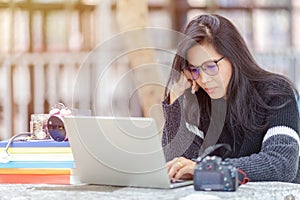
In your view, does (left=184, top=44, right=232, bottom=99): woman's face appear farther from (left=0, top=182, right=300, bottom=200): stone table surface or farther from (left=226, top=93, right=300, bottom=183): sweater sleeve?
(left=0, top=182, right=300, bottom=200): stone table surface

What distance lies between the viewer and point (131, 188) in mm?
1739

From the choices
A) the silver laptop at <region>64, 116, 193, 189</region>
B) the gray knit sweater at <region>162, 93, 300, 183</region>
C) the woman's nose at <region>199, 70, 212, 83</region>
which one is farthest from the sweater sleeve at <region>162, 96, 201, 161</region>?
the silver laptop at <region>64, 116, 193, 189</region>

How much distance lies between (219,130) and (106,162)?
0.61 metres

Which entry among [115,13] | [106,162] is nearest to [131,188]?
[106,162]

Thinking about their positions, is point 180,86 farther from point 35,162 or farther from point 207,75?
point 35,162

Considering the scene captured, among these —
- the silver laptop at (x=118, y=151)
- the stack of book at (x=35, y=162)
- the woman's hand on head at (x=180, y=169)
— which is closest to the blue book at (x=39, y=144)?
the stack of book at (x=35, y=162)

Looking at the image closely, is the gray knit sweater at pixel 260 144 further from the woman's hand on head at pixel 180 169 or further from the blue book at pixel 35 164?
the blue book at pixel 35 164

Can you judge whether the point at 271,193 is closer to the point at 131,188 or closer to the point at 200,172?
the point at 200,172

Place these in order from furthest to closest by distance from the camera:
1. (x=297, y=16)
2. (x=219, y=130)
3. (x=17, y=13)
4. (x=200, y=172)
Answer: (x=297, y=16), (x=17, y=13), (x=219, y=130), (x=200, y=172)

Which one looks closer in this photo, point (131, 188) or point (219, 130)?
point (131, 188)

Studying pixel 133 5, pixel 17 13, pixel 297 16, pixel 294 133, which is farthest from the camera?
pixel 297 16

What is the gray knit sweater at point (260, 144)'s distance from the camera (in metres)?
1.91

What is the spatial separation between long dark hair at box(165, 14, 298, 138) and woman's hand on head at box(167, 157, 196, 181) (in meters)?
0.42

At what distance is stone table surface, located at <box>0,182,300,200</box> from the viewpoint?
1.60 metres
